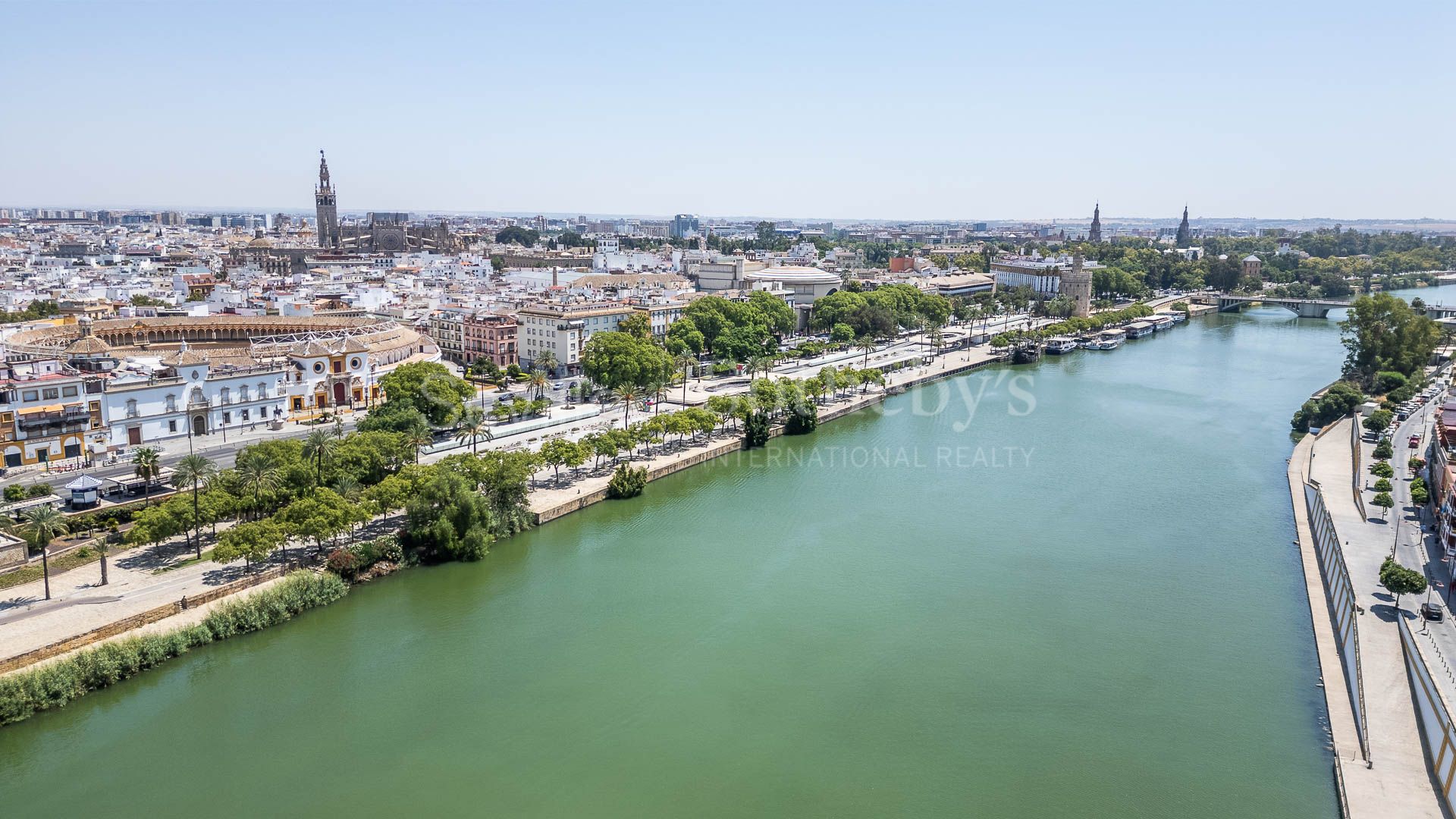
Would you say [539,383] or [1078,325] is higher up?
[1078,325]

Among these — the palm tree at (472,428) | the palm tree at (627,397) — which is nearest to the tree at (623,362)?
the palm tree at (627,397)

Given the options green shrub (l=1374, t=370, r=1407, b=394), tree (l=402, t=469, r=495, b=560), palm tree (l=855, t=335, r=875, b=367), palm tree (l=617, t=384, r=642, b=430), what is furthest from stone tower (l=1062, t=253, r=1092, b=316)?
tree (l=402, t=469, r=495, b=560)

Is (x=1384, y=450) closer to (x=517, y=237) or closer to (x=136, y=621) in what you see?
(x=136, y=621)

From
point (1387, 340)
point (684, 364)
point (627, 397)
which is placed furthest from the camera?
point (1387, 340)

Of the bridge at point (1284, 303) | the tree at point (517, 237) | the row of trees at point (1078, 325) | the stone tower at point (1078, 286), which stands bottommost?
the row of trees at point (1078, 325)

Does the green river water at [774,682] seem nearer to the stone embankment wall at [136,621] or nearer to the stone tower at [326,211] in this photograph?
the stone embankment wall at [136,621]

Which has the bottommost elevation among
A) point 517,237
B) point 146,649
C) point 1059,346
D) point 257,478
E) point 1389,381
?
Result: point 146,649

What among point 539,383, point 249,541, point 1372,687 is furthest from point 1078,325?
point 249,541
